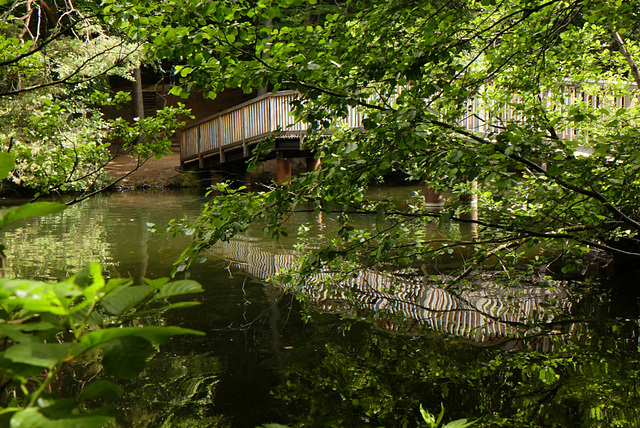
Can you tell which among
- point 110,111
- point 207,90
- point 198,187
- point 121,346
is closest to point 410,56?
point 207,90

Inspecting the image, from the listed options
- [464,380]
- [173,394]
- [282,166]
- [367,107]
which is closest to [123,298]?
[367,107]

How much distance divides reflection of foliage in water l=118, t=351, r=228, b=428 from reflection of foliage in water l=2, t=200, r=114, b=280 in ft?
8.78

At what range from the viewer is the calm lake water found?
3.81 metres

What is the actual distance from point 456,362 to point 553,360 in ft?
2.69

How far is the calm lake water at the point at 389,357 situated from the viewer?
3807mm

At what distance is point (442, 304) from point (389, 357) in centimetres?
181

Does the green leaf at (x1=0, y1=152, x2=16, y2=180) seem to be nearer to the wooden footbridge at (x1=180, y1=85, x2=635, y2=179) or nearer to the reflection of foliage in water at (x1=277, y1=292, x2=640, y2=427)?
the reflection of foliage in water at (x1=277, y1=292, x2=640, y2=427)

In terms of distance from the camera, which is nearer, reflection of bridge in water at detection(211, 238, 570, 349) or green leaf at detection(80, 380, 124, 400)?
green leaf at detection(80, 380, 124, 400)

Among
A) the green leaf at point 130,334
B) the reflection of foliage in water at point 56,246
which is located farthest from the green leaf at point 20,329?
the reflection of foliage in water at point 56,246

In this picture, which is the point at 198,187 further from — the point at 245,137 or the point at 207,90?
the point at 207,90

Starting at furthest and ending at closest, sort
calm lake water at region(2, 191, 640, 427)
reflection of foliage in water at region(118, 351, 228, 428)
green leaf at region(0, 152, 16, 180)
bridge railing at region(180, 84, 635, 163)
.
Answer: bridge railing at region(180, 84, 635, 163) → calm lake water at region(2, 191, 640, 427) → reflection of foliage in water at region(118, 351, 228, 428) → green leaf at region(0, 152, 16, 180)

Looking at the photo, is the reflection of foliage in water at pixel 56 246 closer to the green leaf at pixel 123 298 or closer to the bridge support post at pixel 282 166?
the bridge support post at pixel 282 166

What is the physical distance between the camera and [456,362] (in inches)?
186

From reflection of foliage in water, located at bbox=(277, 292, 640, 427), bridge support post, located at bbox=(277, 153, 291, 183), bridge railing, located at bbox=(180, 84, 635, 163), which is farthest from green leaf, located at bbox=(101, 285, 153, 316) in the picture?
bridge support post, located at bbox=(277, 153, 291, 183)
